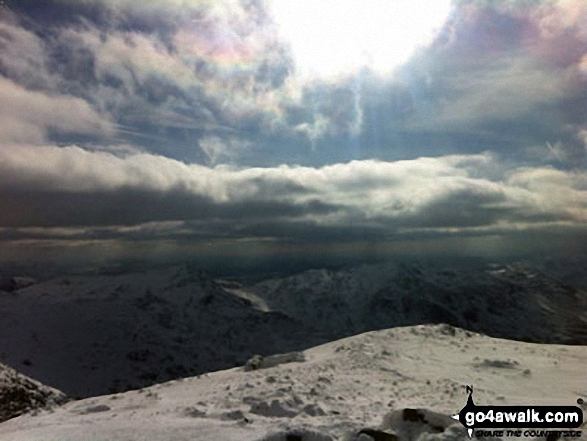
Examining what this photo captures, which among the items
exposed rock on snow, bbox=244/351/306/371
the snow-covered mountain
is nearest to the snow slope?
exposed rock on snow, bbox=244/351/306/371

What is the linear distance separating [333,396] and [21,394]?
45.9 m

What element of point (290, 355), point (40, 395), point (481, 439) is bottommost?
point (40, 395)

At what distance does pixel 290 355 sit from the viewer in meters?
33.2

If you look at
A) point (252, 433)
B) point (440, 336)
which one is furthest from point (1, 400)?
point (252, 433)

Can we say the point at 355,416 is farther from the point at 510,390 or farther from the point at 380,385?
the point at 510,390

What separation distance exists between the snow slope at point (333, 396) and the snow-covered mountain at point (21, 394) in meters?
31.6

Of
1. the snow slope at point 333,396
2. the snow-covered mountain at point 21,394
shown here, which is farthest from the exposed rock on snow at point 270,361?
the snow-covered mountain at point 21,394

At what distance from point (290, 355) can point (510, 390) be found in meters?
14.3

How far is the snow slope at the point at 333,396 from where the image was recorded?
611 inches

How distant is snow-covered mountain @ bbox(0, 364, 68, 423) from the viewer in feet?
165

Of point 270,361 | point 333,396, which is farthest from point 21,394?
point 333,396

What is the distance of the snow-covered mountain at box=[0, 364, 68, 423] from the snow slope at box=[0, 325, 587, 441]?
31558 millimetres

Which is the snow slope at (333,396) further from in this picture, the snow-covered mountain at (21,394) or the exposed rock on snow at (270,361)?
the snow-covered mountain at (21,394)

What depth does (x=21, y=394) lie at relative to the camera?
54094 mm
